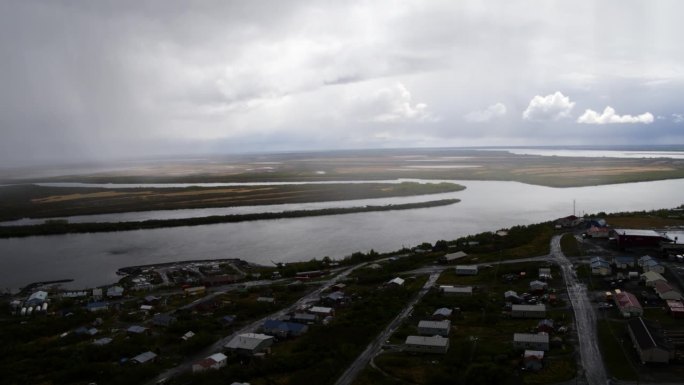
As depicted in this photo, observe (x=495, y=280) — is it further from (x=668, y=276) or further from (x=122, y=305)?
(x=122, y=305)

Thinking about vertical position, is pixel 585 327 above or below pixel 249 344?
above

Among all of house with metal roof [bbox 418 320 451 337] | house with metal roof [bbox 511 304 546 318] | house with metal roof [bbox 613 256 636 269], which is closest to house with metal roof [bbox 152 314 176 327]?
house with metal roof [bbox 418 320 451 337]

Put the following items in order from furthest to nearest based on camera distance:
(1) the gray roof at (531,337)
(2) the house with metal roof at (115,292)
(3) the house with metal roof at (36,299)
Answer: (2) the house with metal roof at (115,292) → (3) the house with metal roof at (36,299) → (1) the gray roof at (531,337)

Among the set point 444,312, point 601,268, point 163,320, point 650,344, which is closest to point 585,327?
point 650,344

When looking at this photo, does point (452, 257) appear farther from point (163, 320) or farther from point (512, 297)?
point (163, 320)

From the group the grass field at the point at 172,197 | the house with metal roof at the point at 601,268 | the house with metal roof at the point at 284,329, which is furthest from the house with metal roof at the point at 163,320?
the grass field at the point at 172,197

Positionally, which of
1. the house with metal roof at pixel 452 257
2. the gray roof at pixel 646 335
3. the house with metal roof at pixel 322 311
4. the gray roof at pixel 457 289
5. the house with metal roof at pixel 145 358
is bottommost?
the house with metal roof at pixel 145 358

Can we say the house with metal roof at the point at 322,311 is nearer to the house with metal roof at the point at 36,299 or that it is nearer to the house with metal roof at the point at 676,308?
the house with metal roof at the point at 676,308

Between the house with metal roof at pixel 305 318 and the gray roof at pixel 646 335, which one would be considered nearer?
the gray roof at pixel 646 335
